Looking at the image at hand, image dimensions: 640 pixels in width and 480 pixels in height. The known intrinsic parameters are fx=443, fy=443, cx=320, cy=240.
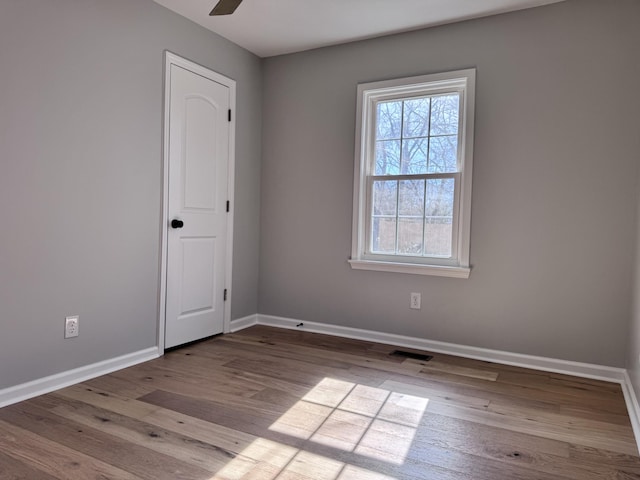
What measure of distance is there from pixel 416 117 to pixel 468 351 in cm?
181

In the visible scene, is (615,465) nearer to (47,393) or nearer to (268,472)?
(268,472)

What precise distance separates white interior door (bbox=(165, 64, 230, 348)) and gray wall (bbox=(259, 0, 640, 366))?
0.76 meters

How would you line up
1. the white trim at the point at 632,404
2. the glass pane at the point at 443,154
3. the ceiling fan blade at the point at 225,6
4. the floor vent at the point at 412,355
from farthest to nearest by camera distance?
the glass pane at the point at 443,154
the floor vent at the point at 412,355
the white trim at the point at 632,404
the ceiling fan blade at the point at 225,6

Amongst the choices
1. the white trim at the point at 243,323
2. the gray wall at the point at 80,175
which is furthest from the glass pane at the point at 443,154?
the white trim at the point at 243,323

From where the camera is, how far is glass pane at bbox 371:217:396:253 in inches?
139

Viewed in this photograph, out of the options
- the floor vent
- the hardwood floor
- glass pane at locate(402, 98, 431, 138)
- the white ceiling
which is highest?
the white ceiling

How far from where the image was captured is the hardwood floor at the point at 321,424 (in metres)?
1.75

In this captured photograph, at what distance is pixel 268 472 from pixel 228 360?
1.42 metres

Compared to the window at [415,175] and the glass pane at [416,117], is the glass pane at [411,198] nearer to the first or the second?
the window at [415,175]

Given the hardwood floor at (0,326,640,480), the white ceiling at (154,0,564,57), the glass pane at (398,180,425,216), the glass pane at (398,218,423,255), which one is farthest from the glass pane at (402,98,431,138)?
the hardwood floor at (0,326,640,480)

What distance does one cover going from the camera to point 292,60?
3914 mm

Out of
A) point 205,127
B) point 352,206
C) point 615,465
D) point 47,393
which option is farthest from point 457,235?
point 47,393

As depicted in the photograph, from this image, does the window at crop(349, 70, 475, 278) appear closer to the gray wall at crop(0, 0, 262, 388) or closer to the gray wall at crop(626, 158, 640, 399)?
the gray wall at crop(626, 158, 640, 399)

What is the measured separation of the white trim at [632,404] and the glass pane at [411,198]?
1661 mm
